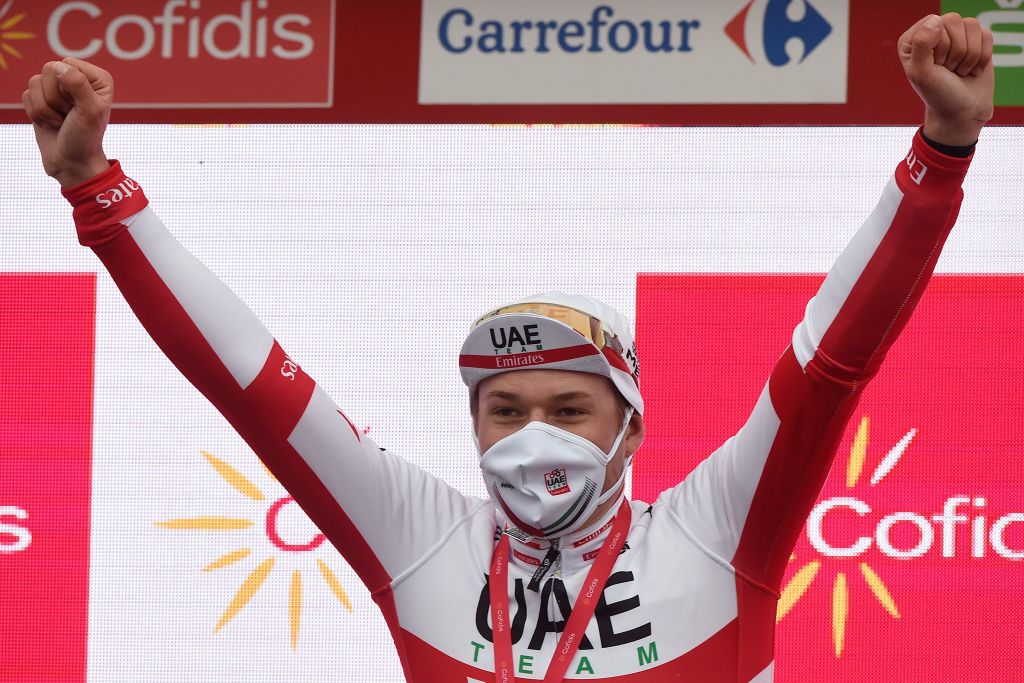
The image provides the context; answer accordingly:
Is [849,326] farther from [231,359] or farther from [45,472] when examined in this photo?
[45,472]

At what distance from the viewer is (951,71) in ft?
5.08

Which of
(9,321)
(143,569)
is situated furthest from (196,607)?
A: (9,321)

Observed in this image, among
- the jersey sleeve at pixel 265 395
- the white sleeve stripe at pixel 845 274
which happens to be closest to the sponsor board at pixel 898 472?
the jersey sleeve at pixel 265 395

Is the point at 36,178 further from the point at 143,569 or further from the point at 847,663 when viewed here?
the point at 847,663

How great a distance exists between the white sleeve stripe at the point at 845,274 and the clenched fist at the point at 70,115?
85 centimetres

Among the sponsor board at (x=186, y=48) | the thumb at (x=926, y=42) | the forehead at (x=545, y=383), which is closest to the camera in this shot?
the thumb at (x=926, y=42)

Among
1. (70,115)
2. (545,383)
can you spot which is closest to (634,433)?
(545,383)

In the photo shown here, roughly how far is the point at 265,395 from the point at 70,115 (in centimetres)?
40

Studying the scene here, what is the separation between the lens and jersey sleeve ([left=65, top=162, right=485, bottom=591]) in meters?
1.76

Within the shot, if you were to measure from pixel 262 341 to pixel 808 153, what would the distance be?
1.41m

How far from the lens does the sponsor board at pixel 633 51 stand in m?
2.94

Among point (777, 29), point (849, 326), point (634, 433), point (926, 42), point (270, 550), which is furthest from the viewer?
point (777, 29)

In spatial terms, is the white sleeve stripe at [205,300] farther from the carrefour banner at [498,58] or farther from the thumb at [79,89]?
the carrefour banner at [498,58]

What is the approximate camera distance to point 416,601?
1.88 metres
